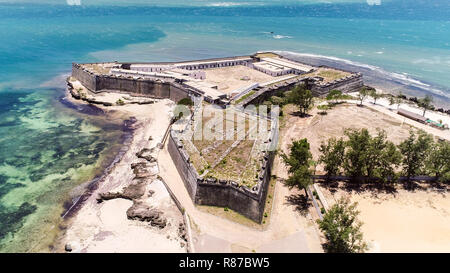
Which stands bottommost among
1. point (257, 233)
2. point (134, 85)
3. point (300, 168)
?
point (257, 233)

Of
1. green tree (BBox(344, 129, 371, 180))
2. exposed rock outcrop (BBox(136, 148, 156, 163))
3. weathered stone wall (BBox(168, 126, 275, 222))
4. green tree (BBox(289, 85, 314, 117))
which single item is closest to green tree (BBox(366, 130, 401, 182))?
green tree (BBox(344, 129, 371, 180))

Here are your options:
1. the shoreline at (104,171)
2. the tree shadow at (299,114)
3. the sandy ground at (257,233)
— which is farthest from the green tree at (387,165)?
the shoreline at (104,171)

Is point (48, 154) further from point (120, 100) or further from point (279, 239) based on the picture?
point (279, 239)

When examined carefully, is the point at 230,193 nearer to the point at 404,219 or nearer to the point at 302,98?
the point at 404,219

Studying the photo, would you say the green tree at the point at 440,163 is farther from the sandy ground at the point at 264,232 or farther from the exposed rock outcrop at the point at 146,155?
the exposed rock outcrop at the point at 146,155

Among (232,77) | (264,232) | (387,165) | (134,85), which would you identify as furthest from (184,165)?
(232,77)

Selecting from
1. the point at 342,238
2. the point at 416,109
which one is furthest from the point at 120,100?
the point at 416,109
